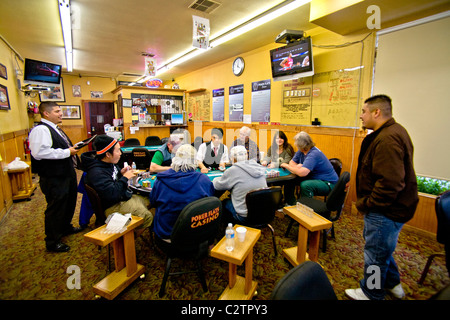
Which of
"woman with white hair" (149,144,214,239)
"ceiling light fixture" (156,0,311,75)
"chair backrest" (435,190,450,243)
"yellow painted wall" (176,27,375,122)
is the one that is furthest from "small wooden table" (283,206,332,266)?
"ceiling light fixture" (156,0,311,75)

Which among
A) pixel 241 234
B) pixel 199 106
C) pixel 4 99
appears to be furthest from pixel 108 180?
pixel 199 106

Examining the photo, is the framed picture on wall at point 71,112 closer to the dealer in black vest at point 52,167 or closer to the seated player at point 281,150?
the dealer in black vest at point 52,167

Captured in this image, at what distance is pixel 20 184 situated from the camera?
450 centimetres

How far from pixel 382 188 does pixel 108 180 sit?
251 cm

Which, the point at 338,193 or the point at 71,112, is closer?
the point at 338,193

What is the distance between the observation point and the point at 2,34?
446 centimetres

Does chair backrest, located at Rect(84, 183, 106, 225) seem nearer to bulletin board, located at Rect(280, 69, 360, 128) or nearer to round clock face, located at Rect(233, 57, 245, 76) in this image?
bulletin board, located at Rect(280, 69, 360, 128)

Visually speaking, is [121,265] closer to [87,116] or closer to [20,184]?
[20,184]

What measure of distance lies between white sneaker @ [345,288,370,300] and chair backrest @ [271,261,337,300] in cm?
127

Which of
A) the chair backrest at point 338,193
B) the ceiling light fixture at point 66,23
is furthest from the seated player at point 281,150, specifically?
the ceiling light fixture at point 66,23

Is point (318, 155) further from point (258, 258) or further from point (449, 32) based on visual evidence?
point (449, 32)

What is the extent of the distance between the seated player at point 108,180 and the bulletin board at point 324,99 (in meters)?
3.58
